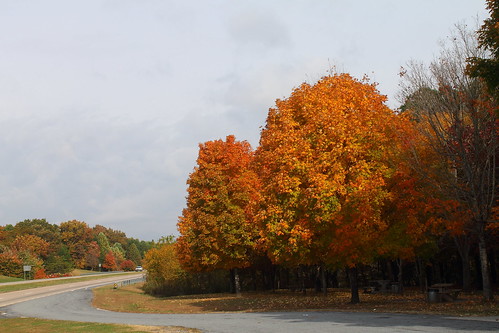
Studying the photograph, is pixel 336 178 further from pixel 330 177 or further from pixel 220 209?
pixel 220 209

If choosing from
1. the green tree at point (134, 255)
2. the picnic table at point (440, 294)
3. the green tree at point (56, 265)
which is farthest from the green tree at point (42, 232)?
the picnic table at point (440, 294)

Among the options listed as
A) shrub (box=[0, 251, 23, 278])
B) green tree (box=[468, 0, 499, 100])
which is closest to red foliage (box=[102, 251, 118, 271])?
shrub (box=[0, 251, 23, 278])

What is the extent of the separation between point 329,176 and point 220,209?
52.3 feet

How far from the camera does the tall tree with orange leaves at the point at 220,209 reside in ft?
117

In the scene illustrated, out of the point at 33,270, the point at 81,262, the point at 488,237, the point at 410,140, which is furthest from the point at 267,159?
the point at 81,262

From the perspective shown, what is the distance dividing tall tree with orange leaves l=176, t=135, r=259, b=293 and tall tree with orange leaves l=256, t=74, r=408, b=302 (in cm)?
1078

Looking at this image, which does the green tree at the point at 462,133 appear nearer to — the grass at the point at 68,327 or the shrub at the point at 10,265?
the grass at the point at 68,327

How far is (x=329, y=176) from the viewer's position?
71.8ft

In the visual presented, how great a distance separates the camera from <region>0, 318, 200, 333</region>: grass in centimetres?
1755

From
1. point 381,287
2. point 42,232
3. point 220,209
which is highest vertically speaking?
point 42,232

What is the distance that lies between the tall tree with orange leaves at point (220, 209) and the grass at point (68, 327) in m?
13.9

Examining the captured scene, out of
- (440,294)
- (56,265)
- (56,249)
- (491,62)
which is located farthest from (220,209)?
(56,249)

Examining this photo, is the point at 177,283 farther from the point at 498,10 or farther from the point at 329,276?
the point at 498,10

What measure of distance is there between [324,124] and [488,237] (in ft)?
43.6
